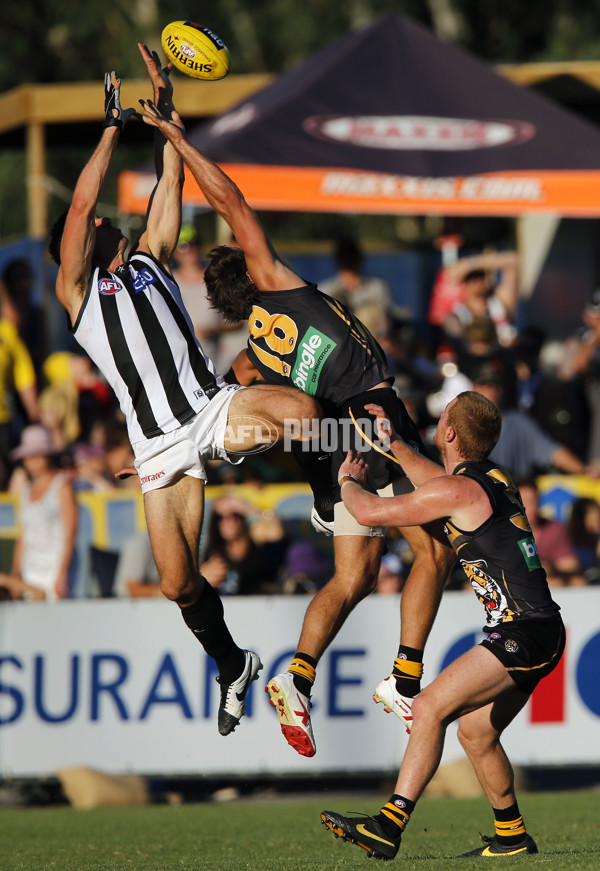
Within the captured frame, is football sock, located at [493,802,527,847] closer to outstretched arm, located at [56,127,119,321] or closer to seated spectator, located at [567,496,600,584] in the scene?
outstretched arm, located at [56,127,119,321]

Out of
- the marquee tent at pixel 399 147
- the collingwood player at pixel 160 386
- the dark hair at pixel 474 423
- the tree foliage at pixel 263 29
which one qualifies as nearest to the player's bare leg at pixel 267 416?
the collingwood player at pixel 160 386

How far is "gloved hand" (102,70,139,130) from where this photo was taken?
6.39 meters

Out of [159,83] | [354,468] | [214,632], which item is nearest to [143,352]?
[354,468]

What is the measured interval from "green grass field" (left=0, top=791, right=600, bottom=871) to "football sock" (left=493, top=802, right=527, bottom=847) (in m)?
0.15

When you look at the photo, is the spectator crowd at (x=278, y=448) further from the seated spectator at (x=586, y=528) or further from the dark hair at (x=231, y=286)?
the dark hair at (x=231, y=286)

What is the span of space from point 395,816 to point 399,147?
6.67 meters

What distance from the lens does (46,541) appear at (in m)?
9.90

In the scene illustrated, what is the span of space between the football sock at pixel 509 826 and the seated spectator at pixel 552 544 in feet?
12.4

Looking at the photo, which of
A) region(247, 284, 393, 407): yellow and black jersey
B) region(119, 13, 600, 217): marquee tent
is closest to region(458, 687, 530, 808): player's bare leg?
region(247, 284, 393, 407): yellow and black jersey

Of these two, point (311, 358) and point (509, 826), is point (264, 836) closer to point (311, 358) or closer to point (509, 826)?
point (509, 826)

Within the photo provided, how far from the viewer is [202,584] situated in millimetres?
6637

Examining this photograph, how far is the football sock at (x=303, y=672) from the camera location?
6336 mm

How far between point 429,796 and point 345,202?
472 centimetres

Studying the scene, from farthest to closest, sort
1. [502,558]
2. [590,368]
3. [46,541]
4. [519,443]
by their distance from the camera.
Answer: [590,368]
[519,443]
[46,541]
[502,558]
